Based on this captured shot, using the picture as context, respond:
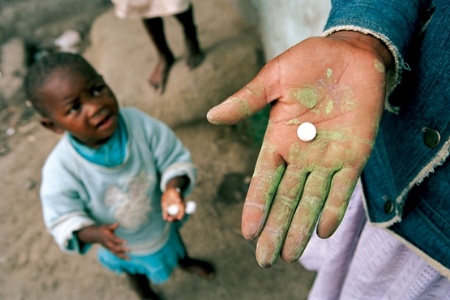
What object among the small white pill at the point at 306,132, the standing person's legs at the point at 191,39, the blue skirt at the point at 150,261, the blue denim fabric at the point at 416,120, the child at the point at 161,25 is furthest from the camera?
the standing person's legs at the point at 191,39

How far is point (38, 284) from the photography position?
248 centimetres

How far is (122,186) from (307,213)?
955 millimetres

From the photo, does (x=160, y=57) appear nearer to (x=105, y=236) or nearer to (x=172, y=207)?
(x=172, y=207)

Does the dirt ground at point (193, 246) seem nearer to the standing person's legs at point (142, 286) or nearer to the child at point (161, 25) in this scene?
the standing person's legs at point (142, 286)

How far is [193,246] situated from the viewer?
2496 mm

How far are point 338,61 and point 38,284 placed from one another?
7.70ft

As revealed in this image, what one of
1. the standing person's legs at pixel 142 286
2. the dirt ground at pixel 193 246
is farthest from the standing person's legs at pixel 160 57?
the standing person's legs at pixel 142 286

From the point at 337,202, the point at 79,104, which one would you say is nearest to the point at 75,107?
the point at 79,104

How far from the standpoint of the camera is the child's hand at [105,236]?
1.55 m

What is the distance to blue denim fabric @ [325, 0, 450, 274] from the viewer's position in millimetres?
881

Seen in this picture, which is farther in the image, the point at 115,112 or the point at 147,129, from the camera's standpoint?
the point at 147,129

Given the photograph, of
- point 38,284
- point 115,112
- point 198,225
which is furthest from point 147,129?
point 38,284

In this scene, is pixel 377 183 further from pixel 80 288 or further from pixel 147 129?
pixel 80 288

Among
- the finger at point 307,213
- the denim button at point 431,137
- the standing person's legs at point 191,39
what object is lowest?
the standing person's legs at point 191,39
